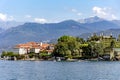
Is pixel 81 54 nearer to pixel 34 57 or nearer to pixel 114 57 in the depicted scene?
pixel 114 57

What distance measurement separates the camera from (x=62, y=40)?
177 m

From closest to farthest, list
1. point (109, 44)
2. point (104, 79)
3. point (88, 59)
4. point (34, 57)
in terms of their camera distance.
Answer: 1. point (104, 79)
2. point (88, 59)
3. point (109, 44)
4. point (34, 57)

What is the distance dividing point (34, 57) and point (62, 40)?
18.3 m

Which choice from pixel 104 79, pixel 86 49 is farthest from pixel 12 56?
pixel 104 79

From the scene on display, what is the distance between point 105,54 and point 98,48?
5.10 meters

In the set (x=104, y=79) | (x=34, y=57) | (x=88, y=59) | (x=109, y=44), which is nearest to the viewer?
(x=104, y=79)

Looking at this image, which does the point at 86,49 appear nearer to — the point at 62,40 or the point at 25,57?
the point at 62,40

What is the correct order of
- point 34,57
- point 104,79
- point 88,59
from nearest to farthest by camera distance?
point 104,79 → point 88,59 → point 34,57

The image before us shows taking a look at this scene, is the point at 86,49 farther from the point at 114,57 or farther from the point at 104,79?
the point at 104,79

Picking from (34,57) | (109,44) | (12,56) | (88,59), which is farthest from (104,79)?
(12,56)

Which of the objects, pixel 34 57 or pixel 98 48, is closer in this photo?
pixel 98 48

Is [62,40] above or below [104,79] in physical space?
above

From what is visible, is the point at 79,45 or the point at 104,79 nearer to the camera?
the point at 104,79

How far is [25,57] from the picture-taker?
19250 centimetres
